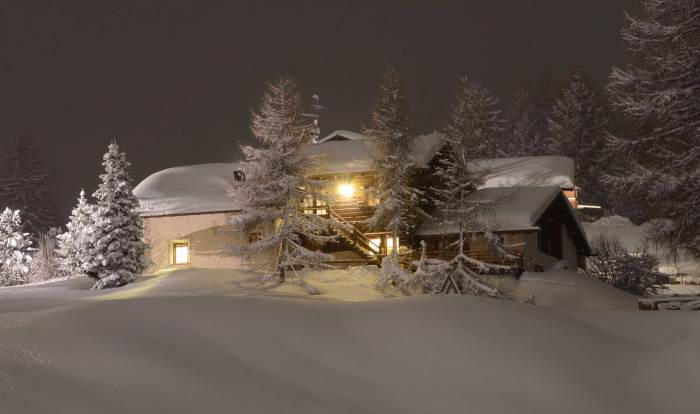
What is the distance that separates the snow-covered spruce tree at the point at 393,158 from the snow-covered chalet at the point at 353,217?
0.94m

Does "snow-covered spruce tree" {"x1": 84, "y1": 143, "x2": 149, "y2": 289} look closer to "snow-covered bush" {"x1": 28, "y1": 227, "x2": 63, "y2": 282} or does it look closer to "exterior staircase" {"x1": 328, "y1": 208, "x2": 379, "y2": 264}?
"exterior staircase" {"x1": 328, "y1": 208, "x2": 379, "y2": 264}

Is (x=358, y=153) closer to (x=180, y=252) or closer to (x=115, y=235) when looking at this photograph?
(x=180, y=252)

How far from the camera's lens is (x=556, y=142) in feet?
227

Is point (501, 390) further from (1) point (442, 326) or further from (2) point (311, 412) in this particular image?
(2) point (311, 412)

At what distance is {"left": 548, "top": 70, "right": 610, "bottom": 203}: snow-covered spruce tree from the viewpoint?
66438 millimetres

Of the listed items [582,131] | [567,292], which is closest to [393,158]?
[567,292]

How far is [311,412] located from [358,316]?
4.59 meters

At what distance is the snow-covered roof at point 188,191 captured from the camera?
125ft

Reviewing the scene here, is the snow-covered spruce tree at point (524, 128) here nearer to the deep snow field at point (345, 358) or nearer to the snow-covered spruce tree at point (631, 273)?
the snow-covered spruce tree at point (631, 273)

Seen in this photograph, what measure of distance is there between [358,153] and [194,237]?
9.82m

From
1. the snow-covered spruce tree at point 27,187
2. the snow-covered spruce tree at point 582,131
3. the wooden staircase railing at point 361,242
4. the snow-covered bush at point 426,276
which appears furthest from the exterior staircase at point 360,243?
the snow-covered spruce tree at point 27,187

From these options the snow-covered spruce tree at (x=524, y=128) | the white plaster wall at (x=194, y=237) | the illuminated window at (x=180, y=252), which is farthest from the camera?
the snow-covered spruce tree at (x=524, y=128)

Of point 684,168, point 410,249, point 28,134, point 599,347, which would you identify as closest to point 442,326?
point 599,347

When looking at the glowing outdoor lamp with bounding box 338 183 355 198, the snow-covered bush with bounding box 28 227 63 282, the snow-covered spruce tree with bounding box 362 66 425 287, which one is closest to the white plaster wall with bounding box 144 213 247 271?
the glowing outdoor lamp with bounding box 338 183 355 198
